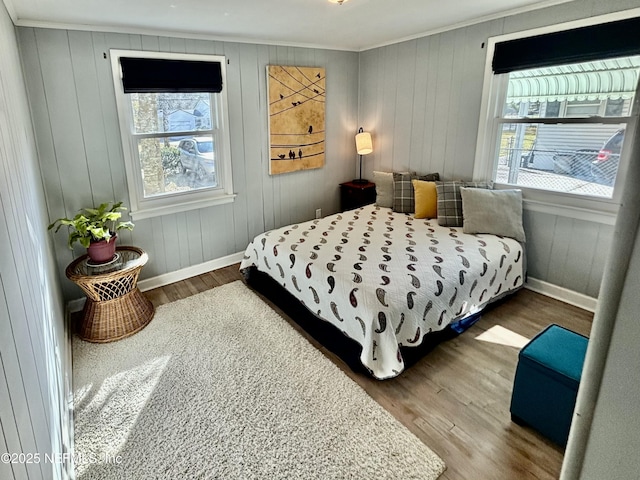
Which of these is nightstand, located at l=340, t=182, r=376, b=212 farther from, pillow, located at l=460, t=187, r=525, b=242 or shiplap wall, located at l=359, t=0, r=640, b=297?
pillow, located at l=460, t=187, r=525, b=242

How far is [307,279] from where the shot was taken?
8.85 ft

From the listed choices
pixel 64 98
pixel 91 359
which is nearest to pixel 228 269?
pixel 91 359

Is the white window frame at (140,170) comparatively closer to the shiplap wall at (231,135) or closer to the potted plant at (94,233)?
the shiplap wall at (231,135)

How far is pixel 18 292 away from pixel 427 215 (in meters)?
3.22

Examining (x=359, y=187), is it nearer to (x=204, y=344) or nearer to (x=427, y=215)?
(x=427, y=215)

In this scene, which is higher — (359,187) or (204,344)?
(359,187)

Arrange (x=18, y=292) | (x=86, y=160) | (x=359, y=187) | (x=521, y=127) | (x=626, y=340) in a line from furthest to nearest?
Result: (x=359, y=187), (x=521, y=127), (x=86, y=160), (x=18, y=292), (x=626, y=340)

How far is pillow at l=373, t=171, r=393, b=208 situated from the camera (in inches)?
159

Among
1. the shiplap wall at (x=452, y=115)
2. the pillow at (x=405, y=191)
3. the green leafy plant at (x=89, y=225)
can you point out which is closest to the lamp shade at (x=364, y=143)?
the shiplap wall at (x=452, y=115)

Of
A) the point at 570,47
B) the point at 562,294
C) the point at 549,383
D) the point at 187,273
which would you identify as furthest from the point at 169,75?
the point at 562,294

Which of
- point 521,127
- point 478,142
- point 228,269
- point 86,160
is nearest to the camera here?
point 86,160

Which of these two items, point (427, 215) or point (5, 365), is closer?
point (5, 365)

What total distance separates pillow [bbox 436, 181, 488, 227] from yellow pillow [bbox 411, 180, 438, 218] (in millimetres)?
140

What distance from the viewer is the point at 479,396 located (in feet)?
7.16
